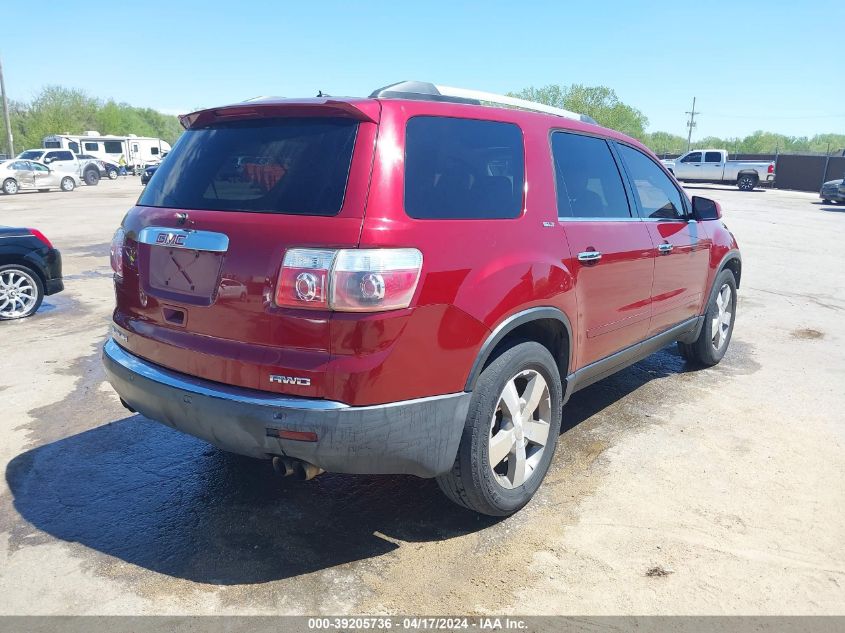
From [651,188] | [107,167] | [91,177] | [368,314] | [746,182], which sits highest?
[107,167]

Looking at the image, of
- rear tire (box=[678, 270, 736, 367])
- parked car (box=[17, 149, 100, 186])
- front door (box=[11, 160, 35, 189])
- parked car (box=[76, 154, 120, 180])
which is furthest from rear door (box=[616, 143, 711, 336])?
parked car (box=[76, 154, 120, 180])

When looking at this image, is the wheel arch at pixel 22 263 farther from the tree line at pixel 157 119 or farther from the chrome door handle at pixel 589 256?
the tree line at pixel 157 119

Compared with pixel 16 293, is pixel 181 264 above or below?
above

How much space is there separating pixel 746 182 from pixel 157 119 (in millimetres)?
112764

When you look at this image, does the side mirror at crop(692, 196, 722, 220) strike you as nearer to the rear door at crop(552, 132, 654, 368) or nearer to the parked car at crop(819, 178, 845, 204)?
the rear door at crop(552, 132, 654, 368)

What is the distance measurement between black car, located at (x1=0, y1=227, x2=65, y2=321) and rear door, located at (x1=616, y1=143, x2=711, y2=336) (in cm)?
638

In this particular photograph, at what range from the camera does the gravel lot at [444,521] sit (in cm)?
259

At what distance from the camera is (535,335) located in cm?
331

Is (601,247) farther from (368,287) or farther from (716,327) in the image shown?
(716,327)

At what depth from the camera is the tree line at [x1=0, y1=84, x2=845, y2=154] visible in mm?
62375

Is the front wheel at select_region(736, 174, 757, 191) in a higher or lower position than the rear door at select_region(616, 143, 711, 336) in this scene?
higher

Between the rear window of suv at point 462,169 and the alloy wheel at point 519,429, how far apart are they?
32.9 inches

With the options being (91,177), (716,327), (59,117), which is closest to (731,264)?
(716,327)

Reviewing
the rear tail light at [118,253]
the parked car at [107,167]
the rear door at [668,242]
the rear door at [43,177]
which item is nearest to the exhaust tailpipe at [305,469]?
the rear tail light at [118,253]
